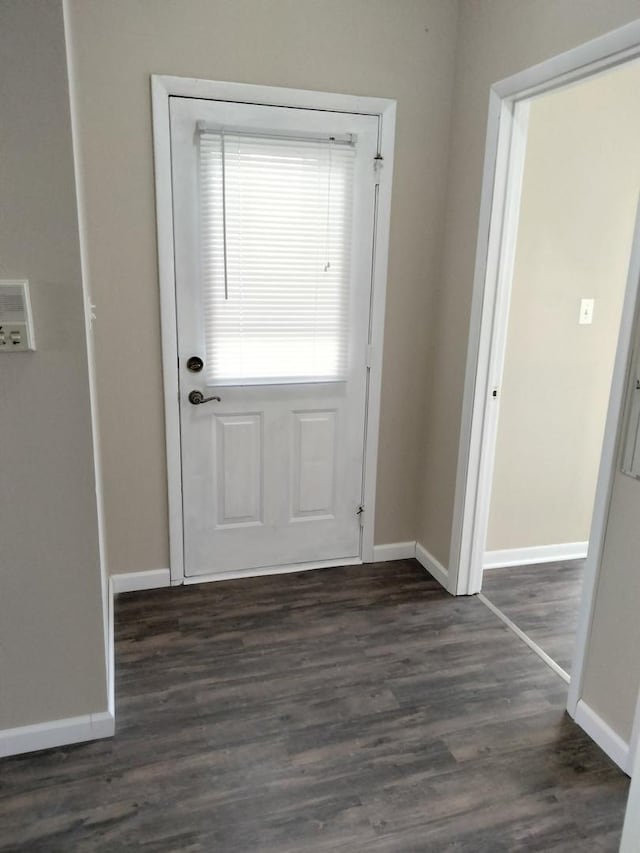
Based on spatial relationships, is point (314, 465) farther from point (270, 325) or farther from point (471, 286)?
point (471, 286)

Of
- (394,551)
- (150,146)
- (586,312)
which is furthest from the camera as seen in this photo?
(394,551)

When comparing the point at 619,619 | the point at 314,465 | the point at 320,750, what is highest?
the point at 314,465

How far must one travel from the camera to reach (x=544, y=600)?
2863mm

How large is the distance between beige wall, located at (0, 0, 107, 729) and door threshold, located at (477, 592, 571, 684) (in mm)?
1622

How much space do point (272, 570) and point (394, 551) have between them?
641 millimetres

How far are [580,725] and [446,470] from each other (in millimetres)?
1183

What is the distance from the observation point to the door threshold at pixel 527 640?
2341mm

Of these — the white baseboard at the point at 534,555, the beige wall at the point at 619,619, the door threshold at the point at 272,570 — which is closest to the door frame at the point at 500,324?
the beige wall at the point at 619,619

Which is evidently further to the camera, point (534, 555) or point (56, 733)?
point (534, 555)

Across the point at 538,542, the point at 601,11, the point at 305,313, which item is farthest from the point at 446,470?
the point at 601,11

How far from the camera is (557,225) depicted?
2.80 m

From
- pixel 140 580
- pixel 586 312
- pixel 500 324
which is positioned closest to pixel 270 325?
pixel 500 324

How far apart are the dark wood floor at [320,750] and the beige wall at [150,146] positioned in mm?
695

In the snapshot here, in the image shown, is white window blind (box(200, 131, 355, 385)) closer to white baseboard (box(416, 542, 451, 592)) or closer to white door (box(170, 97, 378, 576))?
white door (box(170, 97, 378, 576))
